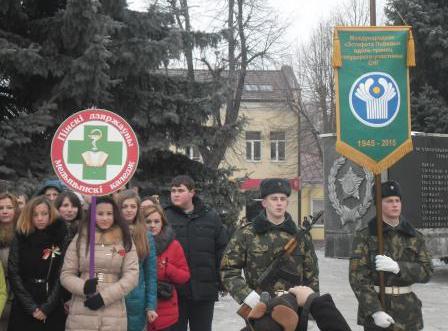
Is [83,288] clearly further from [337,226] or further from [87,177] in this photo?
[337,226]

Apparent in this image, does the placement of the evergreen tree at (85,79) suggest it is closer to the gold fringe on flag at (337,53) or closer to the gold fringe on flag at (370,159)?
the gold fringe on flag at (337,53)

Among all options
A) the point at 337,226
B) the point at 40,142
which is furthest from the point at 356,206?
the point at 40,142

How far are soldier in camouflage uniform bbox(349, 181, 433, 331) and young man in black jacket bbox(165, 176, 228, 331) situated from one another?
158 cm

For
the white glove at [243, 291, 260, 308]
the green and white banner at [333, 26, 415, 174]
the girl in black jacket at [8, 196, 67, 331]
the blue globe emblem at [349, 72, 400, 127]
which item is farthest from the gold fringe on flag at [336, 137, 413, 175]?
the girl in black jacket at [8, 196, 67, 331]

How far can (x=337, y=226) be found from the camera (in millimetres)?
14727

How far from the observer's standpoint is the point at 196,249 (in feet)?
21.4

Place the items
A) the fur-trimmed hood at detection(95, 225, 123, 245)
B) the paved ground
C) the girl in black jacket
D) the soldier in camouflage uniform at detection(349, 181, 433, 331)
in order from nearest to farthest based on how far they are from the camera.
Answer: the soldier in camouflage uniform at detection(349, 181, 433, 331) < the fur-trimmed hood at detection(95, 225, 123, 245) < the girl in black jacket < the paved ground

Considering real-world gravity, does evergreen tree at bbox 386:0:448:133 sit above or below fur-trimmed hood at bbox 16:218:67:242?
above

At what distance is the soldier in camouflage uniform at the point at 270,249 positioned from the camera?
463 centimetres

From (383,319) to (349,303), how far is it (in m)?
7.22

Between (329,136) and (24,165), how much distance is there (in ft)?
21.9

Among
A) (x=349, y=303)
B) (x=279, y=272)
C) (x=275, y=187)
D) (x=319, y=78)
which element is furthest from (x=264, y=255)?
(x=319, y=78)

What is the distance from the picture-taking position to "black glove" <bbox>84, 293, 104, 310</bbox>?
5301mm

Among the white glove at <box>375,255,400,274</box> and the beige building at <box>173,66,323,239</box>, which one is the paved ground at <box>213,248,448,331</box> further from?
the beige building at <box>173,66,323,239</box>
